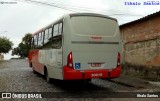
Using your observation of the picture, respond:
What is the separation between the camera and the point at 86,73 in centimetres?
1199

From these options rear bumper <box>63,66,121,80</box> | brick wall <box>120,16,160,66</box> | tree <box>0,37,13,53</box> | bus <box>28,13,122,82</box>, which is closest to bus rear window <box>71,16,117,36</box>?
bus <box>28,13,122,82</box>

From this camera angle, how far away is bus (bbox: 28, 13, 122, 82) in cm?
1189

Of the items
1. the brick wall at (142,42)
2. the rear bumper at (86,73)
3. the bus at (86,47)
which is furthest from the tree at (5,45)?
the rear bumper at (86,73)

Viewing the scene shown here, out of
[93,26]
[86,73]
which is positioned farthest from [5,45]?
[86,73]

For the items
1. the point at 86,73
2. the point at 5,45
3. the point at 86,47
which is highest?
the point at 5,45

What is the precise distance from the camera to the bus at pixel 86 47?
39.0 feet

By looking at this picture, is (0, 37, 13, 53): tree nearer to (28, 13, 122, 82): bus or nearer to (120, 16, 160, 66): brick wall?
(120, 16, 160, 66): brick wall

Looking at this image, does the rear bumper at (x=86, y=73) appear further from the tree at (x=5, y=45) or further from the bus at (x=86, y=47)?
the tree at (x=5, y=45)

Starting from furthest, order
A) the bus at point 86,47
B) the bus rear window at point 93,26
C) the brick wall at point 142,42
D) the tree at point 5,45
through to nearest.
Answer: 1. the tree at point 5,45
2. the brick wall at point 142,42
3. the bus rear window at point 93,26
4. the bus at point 86,47

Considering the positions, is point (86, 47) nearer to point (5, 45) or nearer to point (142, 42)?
point (142, 42)

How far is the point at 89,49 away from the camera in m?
12.1

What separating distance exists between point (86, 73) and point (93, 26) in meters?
1.92

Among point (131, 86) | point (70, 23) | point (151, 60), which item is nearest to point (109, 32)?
Result: point (70, 23)

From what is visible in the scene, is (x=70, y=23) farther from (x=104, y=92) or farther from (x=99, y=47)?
(x=104, y=92)
